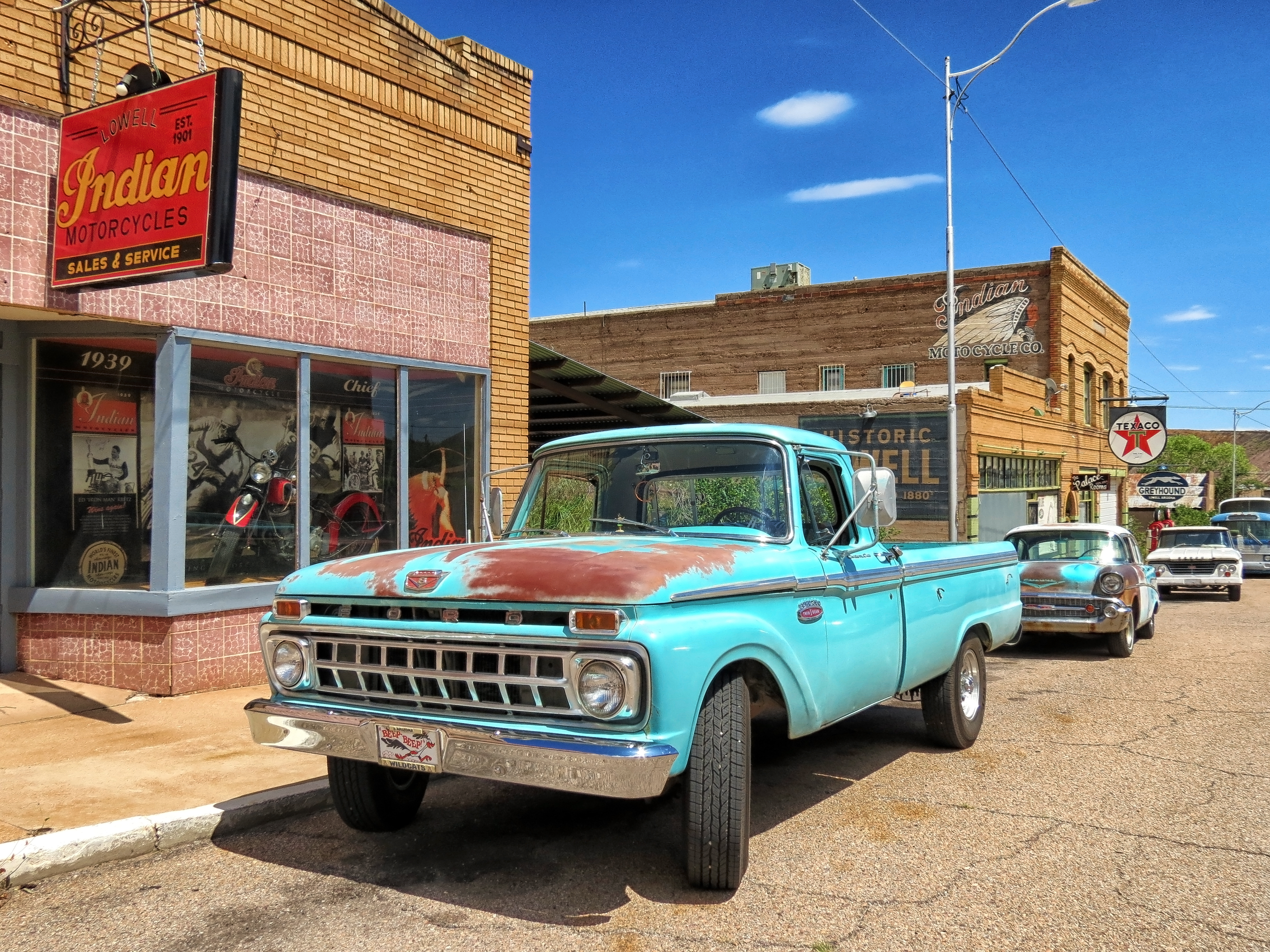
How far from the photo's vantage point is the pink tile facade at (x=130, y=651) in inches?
310

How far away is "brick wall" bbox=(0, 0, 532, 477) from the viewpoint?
7352mm

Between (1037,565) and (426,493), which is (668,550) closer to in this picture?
(426,493)

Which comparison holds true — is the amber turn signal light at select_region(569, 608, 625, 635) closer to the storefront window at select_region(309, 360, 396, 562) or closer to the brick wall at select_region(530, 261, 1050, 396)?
the storefront window at select_region(309, 360, 396, 562)

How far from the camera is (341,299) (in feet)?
31.3

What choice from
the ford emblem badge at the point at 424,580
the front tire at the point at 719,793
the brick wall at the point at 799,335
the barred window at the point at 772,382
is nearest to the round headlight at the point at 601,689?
the front tire at the point at 719,793

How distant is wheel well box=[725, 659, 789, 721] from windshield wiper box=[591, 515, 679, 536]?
0.90 m

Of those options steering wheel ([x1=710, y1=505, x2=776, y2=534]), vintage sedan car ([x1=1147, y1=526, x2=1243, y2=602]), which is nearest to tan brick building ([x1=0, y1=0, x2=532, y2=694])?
steering wheel ([x1=710, y1=505, x2=776, y2=534])

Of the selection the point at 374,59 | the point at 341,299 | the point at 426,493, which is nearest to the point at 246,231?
the point at 341,299

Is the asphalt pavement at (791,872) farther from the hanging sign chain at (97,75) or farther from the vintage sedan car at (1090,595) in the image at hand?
the hanging sign chain at (97,75)

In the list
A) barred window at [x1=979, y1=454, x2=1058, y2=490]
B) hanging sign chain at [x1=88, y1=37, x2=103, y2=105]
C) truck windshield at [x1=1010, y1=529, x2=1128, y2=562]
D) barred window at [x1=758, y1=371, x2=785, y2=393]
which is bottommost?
truck windshield at [x1=1010, y1=529, x2=1128, y2=562]

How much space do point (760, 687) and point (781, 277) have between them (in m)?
33.4

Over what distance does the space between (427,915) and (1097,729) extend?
5.65 metres

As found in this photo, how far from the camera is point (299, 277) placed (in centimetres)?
912

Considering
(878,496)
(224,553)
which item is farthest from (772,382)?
(878,496)
